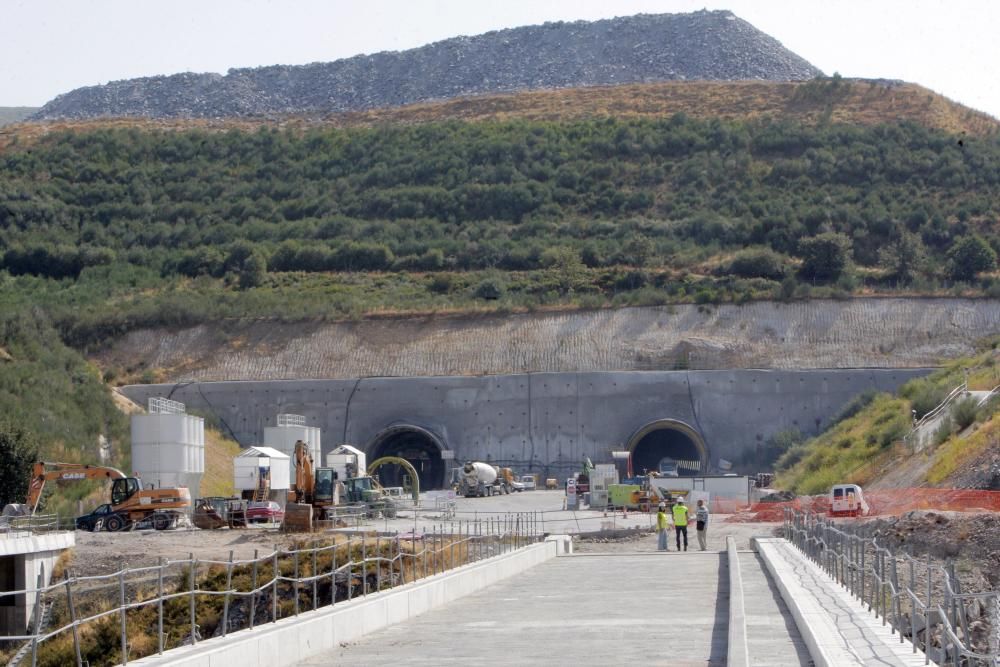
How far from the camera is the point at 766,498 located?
46.3 m

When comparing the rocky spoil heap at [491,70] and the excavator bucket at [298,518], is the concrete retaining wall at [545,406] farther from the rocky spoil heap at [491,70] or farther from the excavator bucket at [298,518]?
the rocky spoil heap at [491,70]

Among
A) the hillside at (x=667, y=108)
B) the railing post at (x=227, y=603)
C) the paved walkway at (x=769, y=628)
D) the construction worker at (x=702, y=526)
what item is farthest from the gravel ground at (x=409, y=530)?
the hillside at (x=667, y=108)

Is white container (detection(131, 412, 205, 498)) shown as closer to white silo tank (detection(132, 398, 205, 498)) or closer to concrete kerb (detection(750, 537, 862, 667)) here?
white silo tank (detection(132, 398, 205, 498))

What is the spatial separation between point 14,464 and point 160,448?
169 inches

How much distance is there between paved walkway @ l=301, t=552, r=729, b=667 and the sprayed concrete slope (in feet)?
140

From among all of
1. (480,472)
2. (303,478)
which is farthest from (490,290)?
(303,478)

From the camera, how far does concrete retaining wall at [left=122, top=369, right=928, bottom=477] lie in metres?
61.0

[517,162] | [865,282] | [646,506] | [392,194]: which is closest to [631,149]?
[517,162]

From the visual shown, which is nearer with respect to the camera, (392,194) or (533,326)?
(533,326)

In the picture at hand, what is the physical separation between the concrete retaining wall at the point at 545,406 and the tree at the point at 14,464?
19.8 metres

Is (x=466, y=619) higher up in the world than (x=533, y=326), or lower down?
lower down

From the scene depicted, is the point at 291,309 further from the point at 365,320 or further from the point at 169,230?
the point at 169,230

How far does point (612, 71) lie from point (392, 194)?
1643 inches

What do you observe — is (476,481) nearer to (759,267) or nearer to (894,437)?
(894,437)
